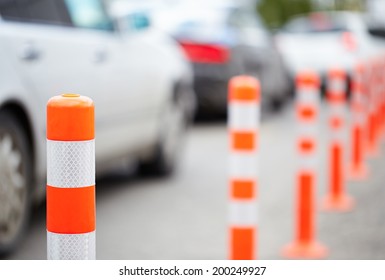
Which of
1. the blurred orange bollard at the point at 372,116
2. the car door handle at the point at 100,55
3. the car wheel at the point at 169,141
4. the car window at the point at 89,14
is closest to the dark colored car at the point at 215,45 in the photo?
the blurred orange bollard at the point at 372,116

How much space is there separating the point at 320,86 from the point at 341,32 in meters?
1.08

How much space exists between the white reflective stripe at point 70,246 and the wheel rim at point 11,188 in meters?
2.21

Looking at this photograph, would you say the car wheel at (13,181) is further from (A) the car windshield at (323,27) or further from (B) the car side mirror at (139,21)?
(A) the car windshield at (323,27)

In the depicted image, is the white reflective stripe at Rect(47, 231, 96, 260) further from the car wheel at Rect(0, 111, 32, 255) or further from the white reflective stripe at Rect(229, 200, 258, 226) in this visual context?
the car wheel at Rect(0, 111, 32, 255)

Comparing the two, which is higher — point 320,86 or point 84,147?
point 84,147

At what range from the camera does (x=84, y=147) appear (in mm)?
2973

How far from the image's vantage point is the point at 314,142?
602 centimetres

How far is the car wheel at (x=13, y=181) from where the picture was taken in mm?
5207

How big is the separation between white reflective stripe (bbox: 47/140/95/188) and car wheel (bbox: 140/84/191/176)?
517cm

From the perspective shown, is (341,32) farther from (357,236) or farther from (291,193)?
(357,236)

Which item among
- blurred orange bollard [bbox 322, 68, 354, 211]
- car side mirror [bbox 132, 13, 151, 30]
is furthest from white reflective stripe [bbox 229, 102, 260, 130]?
car side mirror [bbox 132, 13, 151, 30]

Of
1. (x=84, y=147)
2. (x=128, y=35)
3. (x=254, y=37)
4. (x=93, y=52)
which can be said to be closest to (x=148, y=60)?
(x=128, y=35)

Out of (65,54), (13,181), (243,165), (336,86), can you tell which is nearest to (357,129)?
(336,86)

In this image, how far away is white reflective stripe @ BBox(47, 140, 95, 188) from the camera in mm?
2955
